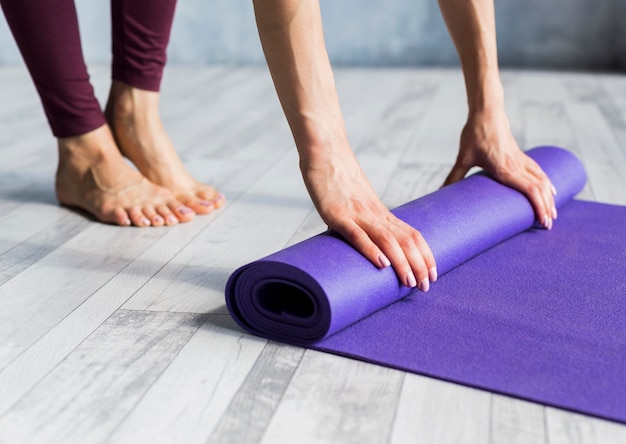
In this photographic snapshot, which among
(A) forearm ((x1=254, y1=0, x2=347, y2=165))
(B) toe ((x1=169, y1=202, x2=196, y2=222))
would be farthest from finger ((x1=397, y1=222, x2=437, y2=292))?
(B) toe ((x1=169, y1=202, x2=196, y2=222))

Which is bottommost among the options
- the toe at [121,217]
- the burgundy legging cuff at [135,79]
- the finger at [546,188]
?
the finger at [546,188]

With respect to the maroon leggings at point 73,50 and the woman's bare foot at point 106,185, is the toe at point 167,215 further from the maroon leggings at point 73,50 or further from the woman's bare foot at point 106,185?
the maroon leggings at point 73,50

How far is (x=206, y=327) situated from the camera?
4.24 feet

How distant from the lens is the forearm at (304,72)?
1339 millimetres

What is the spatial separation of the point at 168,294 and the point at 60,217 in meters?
0.60

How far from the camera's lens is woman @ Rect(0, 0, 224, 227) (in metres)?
1.83

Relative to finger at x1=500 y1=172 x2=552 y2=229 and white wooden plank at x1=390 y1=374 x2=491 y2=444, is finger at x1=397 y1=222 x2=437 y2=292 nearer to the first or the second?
white wooden plank at x1=390 y1=374 x2=491 y2=444

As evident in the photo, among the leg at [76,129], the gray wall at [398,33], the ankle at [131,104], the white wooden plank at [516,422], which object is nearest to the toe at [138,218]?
the leg at [76,129]

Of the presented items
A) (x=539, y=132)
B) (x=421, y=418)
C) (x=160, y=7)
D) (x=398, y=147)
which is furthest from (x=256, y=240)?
(x=539, y=132)

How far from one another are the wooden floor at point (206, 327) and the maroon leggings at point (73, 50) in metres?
0.25

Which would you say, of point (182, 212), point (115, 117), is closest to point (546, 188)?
point (182, 212)

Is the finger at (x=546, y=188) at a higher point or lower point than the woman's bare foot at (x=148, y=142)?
lower

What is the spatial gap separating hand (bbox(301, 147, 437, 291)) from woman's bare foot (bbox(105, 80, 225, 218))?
663 millimetres

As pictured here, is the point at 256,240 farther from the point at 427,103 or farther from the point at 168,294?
the point at 427,103
